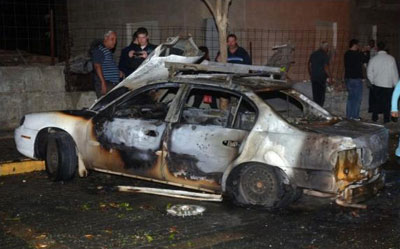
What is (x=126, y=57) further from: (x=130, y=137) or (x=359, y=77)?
(x=359, y=77)

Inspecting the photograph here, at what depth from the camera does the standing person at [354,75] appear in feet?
39.3

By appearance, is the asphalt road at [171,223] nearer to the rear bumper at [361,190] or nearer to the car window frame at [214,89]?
the rear bumper at [361,190]

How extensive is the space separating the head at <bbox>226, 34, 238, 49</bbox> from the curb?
4373 mm

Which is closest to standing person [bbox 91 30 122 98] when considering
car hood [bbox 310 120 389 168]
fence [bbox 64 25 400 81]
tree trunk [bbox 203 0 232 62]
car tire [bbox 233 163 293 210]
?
tree trunk [bbox 203 0 232 62]

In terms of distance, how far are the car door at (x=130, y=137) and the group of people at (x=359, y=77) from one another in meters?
6.18

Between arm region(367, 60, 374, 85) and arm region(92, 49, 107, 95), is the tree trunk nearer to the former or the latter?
arm region(92, 49, 107, 95)

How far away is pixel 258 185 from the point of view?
5.98 meters

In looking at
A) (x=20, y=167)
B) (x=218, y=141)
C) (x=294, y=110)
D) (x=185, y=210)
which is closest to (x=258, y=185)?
(x=218, y=141)

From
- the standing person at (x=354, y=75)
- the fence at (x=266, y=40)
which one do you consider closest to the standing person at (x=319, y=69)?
the standing person at (x=354, y=75)

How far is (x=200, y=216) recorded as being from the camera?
231 inches

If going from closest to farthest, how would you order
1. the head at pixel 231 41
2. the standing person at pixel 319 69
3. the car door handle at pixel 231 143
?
the car door handle at pixel 231 143, the head at pixel 231 41, the standing person at pixel 319 69

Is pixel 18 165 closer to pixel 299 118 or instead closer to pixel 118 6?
pixel 299 118

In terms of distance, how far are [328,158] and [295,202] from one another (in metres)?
1.02

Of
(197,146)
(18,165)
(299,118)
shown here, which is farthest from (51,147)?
(299,118)
